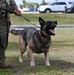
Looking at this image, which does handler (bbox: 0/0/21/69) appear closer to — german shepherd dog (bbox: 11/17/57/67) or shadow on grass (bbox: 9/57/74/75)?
shadow on grass (bbox: 9/57/74/75)

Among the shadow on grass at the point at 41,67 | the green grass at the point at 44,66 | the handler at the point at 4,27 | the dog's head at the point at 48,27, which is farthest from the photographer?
the dog's head at the point at 48,27

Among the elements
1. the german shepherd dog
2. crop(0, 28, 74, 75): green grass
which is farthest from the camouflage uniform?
the german shepherd dog

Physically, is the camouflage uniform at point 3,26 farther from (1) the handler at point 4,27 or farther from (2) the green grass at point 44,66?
(2) the green grass at point 44,66

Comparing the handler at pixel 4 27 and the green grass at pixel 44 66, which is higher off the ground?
the handler at pixel 4 27

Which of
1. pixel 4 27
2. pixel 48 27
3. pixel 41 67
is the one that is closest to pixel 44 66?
pixel 41 67

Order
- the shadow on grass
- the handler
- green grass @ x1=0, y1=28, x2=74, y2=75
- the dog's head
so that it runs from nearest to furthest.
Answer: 1. green grass @ x1=0, y1=28, x2=74, y2=75
2. the shadow on grass
3. the handler
4. the dog's head

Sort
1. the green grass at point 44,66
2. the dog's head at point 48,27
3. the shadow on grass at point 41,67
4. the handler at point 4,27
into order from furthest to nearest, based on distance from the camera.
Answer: the dog's head at point 48,27
the handler at point 4,27
the shadow on grass at point 41,67
the green grass at point 44,66

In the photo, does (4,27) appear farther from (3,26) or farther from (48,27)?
(48,27)

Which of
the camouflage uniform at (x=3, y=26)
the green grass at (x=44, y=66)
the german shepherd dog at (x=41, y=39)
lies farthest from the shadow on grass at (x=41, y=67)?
the camouflage uniform at (x=3, y=26)

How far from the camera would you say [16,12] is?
8.95 m

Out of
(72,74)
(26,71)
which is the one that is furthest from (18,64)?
(72,74)

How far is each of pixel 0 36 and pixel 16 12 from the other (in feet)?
2.28

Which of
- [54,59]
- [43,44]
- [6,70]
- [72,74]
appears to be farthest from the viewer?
[54,59]

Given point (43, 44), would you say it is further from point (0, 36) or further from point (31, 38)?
point (0, 36)
